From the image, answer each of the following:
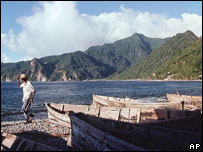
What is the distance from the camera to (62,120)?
14.7 meters

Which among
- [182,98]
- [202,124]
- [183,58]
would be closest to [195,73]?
[183,58]

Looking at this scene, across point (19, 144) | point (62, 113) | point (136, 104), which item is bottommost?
point (62, 113)

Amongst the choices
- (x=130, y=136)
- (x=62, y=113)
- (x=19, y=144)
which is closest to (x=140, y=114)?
(x=130, y=136)

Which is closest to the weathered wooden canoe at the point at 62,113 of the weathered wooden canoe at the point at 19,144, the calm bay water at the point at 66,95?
the weathered wooden canoe at the point at 19,144

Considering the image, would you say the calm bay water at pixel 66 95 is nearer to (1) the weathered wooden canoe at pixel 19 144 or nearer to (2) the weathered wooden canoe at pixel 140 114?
(2) the weathered wooden canoe at pixel 140 114

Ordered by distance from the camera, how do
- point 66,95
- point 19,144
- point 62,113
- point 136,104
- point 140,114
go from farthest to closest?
point 66,95, point 136,104, point 62,113, point 140,114, point 19,144

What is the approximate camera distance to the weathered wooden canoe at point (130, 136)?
6.79 m

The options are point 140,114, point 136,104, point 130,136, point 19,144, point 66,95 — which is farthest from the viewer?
point 66,95

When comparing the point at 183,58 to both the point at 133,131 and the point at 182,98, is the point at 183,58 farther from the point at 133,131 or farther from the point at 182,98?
the point at 133,131

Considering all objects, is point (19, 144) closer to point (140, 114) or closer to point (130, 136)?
point (130, 136)

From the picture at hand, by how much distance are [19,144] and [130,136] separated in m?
4.97

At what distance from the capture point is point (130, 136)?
29.4ft

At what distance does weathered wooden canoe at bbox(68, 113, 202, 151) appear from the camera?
6.79m

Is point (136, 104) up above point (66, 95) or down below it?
above
